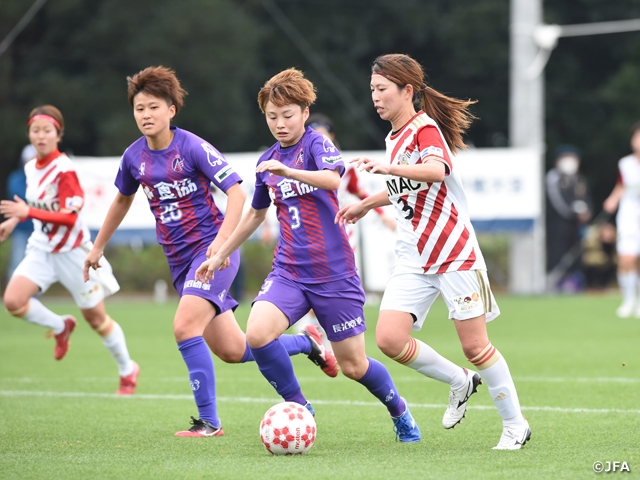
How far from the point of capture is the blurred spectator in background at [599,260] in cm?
2316

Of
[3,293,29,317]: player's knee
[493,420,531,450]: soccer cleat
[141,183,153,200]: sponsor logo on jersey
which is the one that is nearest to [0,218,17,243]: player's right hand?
[3,293,29,317]: player's knee

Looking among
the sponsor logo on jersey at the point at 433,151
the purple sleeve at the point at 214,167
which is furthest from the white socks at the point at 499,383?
the purple sleeve at the point at 214,167

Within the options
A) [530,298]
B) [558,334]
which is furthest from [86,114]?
[558,334]

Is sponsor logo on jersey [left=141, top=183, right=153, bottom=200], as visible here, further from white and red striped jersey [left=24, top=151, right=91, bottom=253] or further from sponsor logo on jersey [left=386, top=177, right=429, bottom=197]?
white and red striped jersey [left=24, top=151, right=91, bottom=253]

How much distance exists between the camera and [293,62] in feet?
105

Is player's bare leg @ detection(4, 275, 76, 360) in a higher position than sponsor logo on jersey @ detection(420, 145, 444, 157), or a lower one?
lower

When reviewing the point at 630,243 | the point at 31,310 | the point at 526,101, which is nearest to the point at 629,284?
the point at 630,243

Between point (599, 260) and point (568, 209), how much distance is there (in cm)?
134

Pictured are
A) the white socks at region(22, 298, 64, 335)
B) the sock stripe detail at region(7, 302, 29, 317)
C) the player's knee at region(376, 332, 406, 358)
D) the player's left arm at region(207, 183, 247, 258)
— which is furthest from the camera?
the white socks at region(22, 298, 64, 335)

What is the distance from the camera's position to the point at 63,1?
96.4 feet

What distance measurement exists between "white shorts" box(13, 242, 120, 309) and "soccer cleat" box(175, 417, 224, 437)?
8.22ft

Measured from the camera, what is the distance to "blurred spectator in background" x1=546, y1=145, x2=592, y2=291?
22.8 metres

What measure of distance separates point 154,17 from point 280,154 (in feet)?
81.0

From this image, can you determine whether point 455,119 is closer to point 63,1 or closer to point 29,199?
point 29,199
